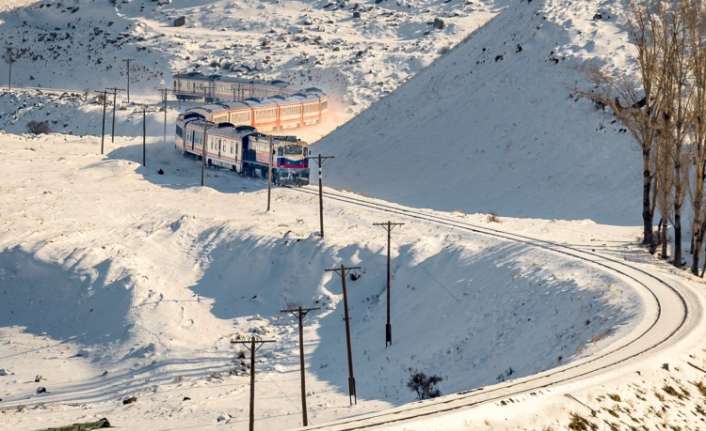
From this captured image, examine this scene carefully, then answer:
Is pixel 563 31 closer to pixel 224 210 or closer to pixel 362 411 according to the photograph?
pixel 224 210

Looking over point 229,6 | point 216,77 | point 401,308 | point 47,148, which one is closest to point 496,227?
point 401,308

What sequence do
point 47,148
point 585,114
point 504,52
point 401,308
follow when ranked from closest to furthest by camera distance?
point 401,308, point 585,114, point 504,52, point 47,148

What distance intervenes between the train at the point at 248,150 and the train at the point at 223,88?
27972mm

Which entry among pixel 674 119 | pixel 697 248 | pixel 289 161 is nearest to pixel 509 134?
pixel 289 161

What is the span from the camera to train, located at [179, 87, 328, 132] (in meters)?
95.2

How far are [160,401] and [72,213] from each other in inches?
1149

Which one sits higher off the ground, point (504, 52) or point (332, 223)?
point (504, 52)

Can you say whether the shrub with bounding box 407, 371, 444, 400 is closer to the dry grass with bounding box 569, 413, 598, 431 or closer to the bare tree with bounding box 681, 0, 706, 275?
the dry grass with bounding box 569, 413, 598, 431

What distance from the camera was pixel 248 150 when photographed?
7800cm

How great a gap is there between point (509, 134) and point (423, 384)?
1457 inches

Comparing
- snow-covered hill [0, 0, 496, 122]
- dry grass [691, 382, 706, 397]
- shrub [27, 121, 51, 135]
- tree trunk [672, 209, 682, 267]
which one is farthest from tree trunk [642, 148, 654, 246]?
shrub [27, 121, 51, 135]

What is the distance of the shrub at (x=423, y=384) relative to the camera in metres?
42.6

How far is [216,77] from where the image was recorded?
389ft

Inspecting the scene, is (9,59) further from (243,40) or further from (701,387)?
(701,387)
